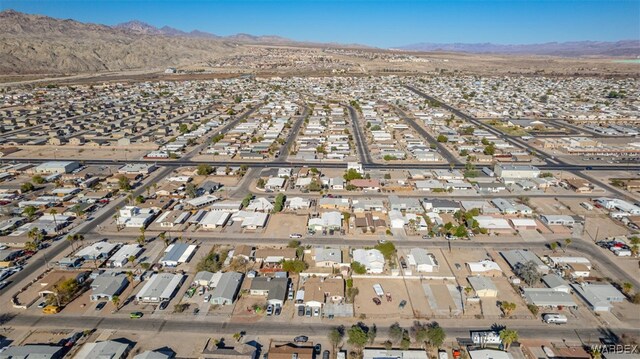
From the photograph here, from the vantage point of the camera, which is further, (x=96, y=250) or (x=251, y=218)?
(x=251, y=218)

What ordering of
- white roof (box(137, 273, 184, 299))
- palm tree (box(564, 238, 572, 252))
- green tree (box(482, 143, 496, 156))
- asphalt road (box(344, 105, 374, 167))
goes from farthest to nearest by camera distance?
1. green tree (box(482, 143, 496, 156))
2. asphalt road (box(344, 105, 374, 167))
3. palm tree (box(564, 238, 572, 252))
4. white roof (box(137, 273, 184, 299))

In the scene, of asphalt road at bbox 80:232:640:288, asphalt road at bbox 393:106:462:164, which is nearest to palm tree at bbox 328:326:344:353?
asphalt road at bbox 80:232:640:288

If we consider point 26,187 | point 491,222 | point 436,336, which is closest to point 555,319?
point 436,336

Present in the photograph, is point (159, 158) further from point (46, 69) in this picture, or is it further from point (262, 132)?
point (46, 69)

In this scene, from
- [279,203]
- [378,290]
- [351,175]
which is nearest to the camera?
[378,290]

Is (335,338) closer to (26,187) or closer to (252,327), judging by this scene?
(252,327)

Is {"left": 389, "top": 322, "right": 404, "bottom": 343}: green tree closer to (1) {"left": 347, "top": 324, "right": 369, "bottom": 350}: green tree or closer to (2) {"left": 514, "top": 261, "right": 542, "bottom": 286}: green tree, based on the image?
(1) {"left": 347, "top": 324, "right": 369, "bottom": 350}: green tree

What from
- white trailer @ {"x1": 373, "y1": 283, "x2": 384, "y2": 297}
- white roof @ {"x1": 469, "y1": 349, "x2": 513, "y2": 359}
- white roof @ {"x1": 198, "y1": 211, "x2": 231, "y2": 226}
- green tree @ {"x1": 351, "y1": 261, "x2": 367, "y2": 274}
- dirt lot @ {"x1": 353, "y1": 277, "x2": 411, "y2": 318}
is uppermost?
white roof @ {"x1": 198, "y1": 211, "x2": 231, "y2": 226}
